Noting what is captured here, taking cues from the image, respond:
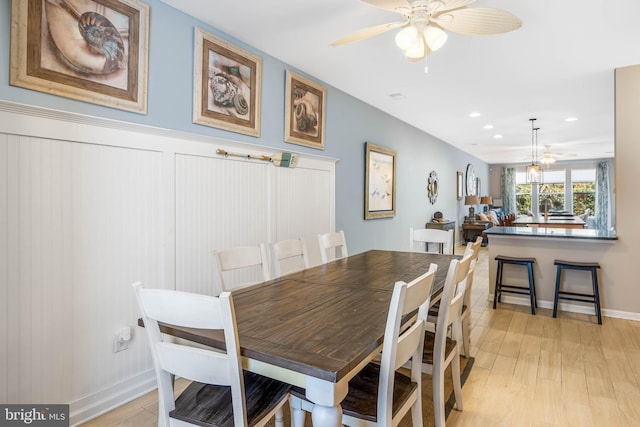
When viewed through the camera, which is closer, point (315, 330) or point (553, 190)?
point (315, 330)

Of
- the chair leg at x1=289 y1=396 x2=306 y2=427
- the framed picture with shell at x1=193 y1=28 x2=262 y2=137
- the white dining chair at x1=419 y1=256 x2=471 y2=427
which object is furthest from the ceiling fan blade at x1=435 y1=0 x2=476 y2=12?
the chair leg at x1=289 y1=396 x2=306 y2=427

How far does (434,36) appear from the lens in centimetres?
191

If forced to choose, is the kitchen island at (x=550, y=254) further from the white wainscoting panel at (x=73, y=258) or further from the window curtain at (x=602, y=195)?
the window curtain at (x=602, y=195)

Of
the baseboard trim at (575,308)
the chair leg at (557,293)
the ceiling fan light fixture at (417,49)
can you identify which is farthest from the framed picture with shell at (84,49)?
the baseboard trim at (575,308)

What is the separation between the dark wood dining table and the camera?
1.05 m

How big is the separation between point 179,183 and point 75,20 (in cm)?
104

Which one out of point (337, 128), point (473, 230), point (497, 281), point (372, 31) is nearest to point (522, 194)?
point (473, 230)

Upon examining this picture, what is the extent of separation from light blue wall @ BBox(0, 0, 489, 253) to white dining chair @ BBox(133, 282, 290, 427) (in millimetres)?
1419

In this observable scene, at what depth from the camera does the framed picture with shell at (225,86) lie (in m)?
2.51

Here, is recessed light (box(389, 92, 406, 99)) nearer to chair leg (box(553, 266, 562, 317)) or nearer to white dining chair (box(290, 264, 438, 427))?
chair leg (box(553, 266, 562, 317))

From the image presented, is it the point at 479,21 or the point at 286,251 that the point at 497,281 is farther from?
the point at 479,21

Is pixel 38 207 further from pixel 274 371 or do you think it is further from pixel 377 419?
pixel 377 419

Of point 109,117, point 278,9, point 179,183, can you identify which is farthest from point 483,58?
point 109,117

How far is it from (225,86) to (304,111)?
1.02 metres
